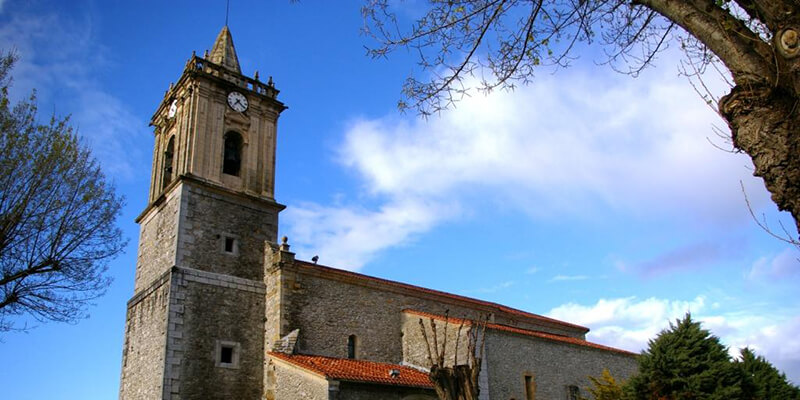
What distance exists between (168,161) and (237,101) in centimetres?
331

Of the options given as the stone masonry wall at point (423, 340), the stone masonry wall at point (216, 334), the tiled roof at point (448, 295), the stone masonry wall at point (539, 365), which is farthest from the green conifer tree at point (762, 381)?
the stone masonry wall at point (216, 334)

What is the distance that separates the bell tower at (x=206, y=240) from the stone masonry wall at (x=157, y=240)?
0.04 meters

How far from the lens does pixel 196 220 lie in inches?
762

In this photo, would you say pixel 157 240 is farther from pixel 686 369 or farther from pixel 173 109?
pixel 686 369

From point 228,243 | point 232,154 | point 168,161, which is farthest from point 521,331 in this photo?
point 168,161

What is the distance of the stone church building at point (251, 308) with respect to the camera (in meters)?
17.5

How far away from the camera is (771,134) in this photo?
4199 mm

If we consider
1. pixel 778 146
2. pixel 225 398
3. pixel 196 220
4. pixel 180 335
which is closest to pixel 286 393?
pixel 225 398

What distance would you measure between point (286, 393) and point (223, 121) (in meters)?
9.71

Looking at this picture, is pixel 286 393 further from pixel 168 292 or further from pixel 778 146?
pixel 778 146

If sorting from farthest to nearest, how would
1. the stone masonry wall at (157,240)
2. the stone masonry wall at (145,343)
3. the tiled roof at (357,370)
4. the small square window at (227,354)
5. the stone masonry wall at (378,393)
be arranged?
1. the stone masonry wall at (157,240)
2. the small square window at (227,354)
3. the stone masonry wall at (145,343)
4. the tiled roof at (357,370)
5. the stone masonry wall at (378,393)

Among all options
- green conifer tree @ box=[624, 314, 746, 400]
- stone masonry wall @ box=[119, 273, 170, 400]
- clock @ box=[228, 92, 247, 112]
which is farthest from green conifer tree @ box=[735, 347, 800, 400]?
clock @ box=[228, 92, 247, 112]

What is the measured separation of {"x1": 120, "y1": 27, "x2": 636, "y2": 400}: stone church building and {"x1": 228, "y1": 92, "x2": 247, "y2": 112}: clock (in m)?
0.05

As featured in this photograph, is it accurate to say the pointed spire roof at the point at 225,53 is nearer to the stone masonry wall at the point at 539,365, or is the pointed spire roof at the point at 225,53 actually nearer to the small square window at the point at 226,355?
the small square window at the point at 226,355
